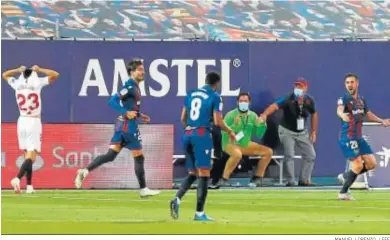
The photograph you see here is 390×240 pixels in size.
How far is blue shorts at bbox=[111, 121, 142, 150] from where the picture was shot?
22.8 metres

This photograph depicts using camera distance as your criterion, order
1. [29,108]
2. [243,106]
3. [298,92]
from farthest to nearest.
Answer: [298,92]
[243,106]
[29,108]

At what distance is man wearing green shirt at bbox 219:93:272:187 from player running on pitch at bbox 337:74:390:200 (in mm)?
3856

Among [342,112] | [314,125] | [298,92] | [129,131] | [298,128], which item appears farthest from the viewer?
[298,128]

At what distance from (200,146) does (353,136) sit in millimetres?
5147

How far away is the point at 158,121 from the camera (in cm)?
2881

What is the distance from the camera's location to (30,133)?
24703mm

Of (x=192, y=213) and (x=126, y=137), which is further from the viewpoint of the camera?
(x=126, y=137)

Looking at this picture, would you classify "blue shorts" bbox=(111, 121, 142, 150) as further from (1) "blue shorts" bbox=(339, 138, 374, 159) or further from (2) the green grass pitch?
(1) "blue shorts" bbox=(339, 138, 374, 159)

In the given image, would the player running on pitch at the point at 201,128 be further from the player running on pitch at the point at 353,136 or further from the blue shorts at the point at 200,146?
the player running on pitch at the point at 353,136

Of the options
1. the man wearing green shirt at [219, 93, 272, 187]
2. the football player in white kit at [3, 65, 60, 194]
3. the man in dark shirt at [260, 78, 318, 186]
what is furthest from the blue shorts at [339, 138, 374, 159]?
the football player in white kit at [3, 65, 60, 194]

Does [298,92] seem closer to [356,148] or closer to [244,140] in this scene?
[244,140]

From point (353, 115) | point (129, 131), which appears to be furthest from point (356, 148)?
point (129, 131)

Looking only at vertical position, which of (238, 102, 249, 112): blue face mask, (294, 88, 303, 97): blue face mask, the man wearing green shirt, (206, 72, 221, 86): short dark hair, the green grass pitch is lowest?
the green grass pitch

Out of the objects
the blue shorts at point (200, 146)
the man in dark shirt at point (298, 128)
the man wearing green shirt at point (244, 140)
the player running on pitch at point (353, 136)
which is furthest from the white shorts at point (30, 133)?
the blue shorts at point (200, 146)
